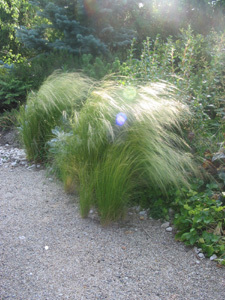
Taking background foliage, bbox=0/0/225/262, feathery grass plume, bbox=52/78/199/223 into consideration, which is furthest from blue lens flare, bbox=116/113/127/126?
background foliage, bbox=0/0/225/262

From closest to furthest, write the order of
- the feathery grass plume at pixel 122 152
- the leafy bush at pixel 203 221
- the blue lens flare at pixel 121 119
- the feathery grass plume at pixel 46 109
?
the leafy bush at pixel 203 221
the feathery grass plume at pixel 122 152
the blue lens flare at pixel 121 119
the feathery grass plume at pixel 46 109

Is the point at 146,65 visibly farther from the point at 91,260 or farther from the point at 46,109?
the point at 91,260

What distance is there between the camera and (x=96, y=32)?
6.76 m

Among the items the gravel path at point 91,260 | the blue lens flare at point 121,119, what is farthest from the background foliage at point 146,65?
the blue lens flare at point 121,119

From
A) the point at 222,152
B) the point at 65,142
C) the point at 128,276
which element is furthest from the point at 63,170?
the point at 222,152

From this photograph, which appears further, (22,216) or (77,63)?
(77,63)

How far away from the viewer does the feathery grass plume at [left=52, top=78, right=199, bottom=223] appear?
229 cm

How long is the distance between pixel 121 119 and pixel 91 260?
112cm

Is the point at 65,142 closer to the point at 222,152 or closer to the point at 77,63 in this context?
the point at 222,152

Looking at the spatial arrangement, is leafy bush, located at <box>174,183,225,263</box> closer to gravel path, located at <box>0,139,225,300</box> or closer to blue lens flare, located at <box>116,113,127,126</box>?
gravel path, located at <box>0,139,225,300</box>

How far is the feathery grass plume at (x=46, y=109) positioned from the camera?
135 inches

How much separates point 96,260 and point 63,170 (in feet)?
3.34

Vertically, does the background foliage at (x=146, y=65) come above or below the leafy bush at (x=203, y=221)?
above

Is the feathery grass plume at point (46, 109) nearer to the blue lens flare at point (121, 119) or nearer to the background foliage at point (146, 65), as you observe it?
the background foliage at point (146, 65)
